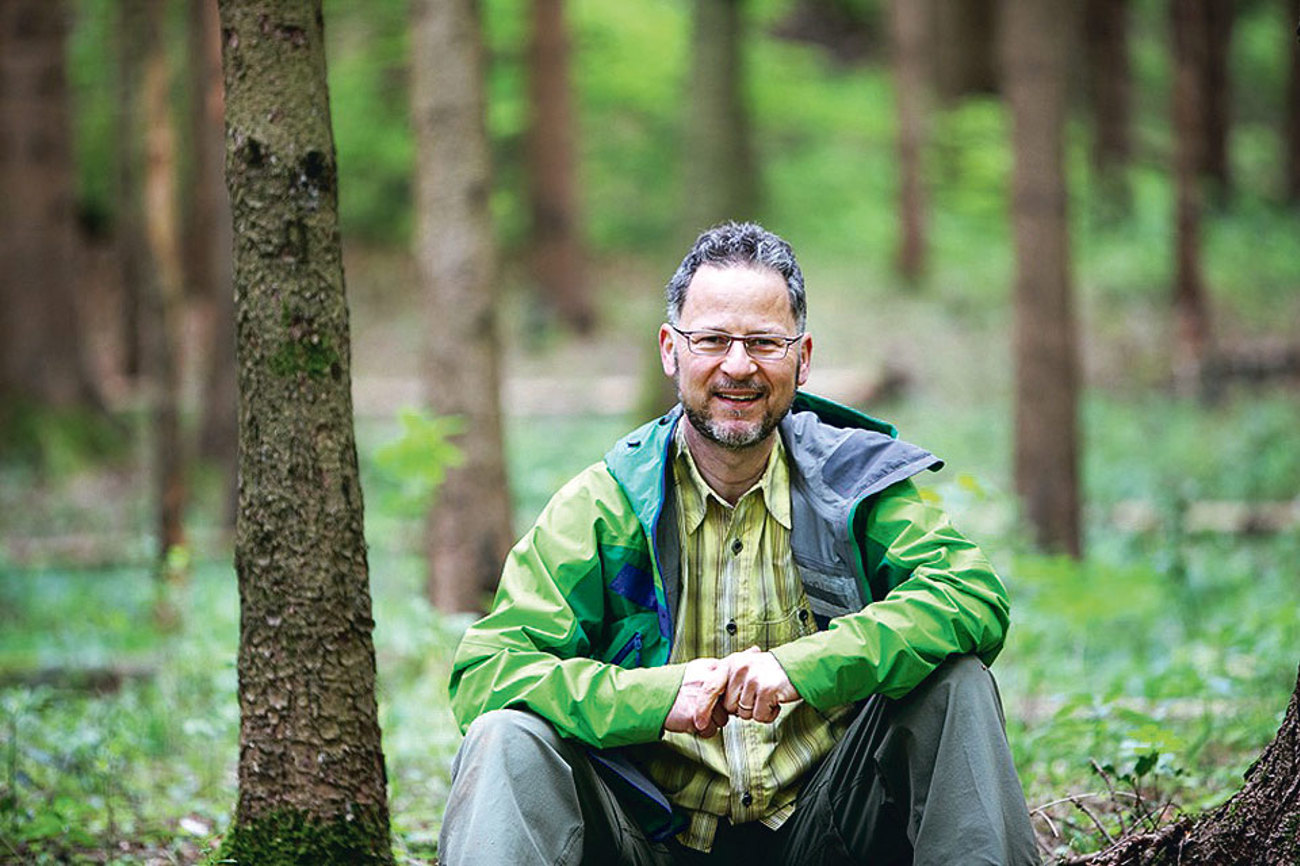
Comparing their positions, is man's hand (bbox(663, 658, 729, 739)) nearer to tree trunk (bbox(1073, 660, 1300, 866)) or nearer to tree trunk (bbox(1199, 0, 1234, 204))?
tree trunk (bbox(1073, 660, 1300, 866))

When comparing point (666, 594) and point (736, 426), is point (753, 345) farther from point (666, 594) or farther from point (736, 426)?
point (666, 594)

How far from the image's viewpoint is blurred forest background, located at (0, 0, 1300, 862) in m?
5.92

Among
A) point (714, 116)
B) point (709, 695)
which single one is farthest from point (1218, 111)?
point (709, 695)

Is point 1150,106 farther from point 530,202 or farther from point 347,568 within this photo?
point 347,568

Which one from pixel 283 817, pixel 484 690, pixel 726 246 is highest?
pixel 726 246

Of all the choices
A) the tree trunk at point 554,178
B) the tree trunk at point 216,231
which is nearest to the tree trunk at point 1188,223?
the tree trunk at point 554,178

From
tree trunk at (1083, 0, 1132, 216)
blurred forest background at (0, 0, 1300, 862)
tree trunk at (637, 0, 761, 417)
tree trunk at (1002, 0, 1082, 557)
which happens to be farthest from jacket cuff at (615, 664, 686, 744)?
tree trunk at (1083, 0, 1132, 216)

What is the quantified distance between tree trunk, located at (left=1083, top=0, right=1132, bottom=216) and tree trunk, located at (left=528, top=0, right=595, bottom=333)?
9.04 m

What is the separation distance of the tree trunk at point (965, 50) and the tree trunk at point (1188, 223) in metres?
7.31

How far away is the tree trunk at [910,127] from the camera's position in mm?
20297

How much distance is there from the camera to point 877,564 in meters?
3.49

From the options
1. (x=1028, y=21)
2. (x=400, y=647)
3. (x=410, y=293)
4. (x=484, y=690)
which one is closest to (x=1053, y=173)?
(x=1028, y=21)

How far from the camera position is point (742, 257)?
361 cm

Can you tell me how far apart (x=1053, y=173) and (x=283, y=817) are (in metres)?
8.87
